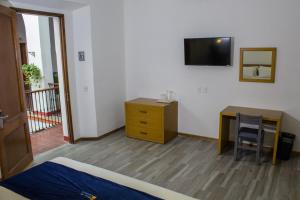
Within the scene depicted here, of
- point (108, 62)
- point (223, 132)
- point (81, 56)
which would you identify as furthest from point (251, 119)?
point (81, 56)

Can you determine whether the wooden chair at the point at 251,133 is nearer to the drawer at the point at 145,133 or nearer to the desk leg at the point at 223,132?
the desk leg at the point at 223,132

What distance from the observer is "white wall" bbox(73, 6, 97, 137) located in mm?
4398

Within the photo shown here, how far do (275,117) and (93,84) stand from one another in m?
3.11

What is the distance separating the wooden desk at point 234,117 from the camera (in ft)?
11.6

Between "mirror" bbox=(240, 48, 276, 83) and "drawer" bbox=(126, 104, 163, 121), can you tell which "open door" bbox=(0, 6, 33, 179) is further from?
"mirror" bbox=(240, 48, 276, 83)

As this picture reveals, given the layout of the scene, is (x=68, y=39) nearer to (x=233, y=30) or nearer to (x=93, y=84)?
(x=93, y=84)

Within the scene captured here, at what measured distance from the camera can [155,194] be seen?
2012 millimetres

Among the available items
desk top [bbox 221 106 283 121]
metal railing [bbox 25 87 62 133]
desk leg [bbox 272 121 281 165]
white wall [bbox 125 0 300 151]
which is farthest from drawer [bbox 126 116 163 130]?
metal railing [bbox 25 87 62 133]

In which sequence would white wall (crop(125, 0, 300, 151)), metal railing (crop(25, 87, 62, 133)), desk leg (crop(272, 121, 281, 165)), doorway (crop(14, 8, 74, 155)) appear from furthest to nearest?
1. metal railing (crop(25, 87, 62, 133))
2. doorway (crop(14, 8, 74, 155))
3. white wall (crop(125, 0, 300, 151))
4. desk leg (crop(272, 121, 281, 165))

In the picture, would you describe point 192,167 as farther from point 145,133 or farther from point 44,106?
point 44,106

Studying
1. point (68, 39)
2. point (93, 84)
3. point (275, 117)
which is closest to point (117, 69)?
point (93, 84)

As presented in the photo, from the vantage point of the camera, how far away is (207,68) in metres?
4.45

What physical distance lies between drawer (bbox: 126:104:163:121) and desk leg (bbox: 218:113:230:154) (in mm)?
1068

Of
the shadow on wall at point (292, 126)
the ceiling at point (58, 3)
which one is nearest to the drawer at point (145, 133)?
the shadow on wall at point (292, 126)
